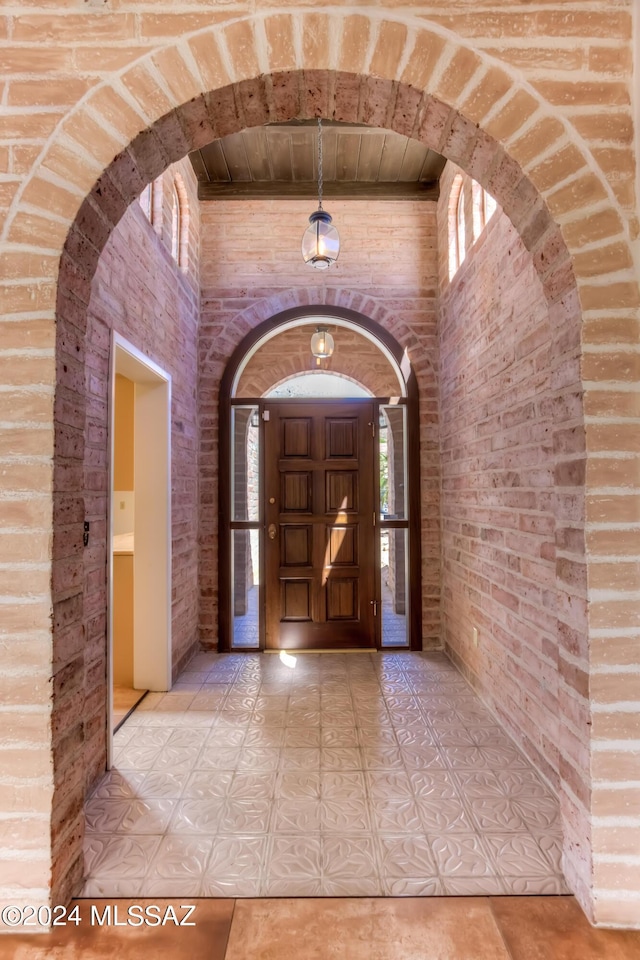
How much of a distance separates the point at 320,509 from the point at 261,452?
25.7 inches

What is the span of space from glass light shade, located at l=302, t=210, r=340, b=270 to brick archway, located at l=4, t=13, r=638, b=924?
1313 mm

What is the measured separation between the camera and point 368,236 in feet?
12.3

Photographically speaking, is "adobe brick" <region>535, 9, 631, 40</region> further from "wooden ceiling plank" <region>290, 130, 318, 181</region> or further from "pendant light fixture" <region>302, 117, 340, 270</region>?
"wooden ceiling plank" <region>290, 130, 318, 181</region>

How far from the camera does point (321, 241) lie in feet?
8.89

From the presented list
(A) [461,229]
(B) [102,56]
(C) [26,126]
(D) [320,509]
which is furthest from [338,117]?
(D) [320,509]

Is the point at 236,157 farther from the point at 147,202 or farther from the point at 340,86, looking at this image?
the point at 340,86

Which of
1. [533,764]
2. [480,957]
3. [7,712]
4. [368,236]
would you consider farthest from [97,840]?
[368,236]

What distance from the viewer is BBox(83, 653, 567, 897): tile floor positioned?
1519 millimetres

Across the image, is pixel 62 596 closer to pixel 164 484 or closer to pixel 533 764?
pixel 164 484

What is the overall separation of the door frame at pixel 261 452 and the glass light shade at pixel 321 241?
0.96m

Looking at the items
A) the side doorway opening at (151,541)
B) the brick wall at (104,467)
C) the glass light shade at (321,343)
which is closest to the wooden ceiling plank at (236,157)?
the brick wall at (104,467)

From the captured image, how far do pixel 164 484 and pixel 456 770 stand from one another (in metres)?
2.20

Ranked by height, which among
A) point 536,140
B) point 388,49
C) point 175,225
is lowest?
point 536,140

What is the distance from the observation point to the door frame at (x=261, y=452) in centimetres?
367
